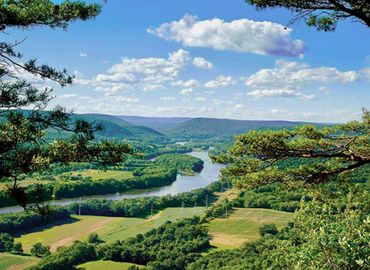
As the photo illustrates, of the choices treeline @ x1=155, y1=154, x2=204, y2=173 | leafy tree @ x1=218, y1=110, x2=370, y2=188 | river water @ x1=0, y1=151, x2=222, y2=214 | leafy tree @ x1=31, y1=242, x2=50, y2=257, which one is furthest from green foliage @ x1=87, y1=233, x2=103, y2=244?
Result: treeline @ x1=155, y1=154, x2=204, y2=173

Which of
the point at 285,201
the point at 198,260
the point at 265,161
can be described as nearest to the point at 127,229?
the point at 198,260

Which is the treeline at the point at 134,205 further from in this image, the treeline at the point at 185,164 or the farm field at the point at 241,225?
the treeline at the point at 185,164

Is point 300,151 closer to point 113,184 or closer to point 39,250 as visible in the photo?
point 39,250

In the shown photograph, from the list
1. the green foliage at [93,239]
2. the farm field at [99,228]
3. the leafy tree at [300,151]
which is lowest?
the farm field at [99,228]

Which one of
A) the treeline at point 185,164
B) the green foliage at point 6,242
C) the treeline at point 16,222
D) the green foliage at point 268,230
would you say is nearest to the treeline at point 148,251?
the green foliage at point 6,242

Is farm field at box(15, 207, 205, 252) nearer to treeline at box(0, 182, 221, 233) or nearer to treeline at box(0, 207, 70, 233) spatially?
treeline at box(0, 182, 221, 233)
